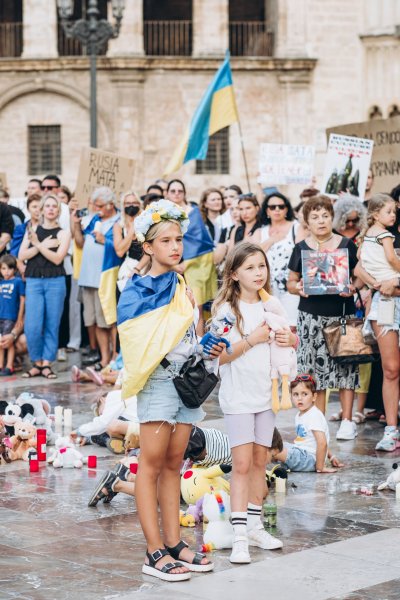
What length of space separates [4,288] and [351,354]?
18.6ft

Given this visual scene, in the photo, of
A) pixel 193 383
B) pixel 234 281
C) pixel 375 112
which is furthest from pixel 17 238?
pixel 375 112

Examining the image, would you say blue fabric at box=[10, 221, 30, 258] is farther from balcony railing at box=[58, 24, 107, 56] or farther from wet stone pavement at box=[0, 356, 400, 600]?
balcony railing at box=[58, 24, 107, 56]

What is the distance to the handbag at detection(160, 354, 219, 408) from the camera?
6.50 meters

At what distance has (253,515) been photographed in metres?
7.14

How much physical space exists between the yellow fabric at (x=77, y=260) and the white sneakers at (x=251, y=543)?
8222 mm

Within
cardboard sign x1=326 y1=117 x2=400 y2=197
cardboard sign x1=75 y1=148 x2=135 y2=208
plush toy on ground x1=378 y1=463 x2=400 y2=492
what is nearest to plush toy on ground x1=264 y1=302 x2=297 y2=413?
plush toy on ground x1=378 y1=463 x2=400 y2=492

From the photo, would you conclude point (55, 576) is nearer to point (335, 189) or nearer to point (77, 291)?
point (335, 189)

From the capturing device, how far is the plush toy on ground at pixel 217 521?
23.2ft

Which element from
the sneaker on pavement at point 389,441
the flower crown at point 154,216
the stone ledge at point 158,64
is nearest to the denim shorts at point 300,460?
the sneaker on pavement at point 389,441

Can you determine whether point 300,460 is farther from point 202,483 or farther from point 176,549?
point 176,549

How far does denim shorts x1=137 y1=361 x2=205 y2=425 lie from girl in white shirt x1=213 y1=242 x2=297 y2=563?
1.60 feet

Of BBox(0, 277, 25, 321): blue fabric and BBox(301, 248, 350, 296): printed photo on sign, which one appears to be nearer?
BBox(301, 248, 350, 296): printed photo on sign

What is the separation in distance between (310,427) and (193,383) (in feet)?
9.31

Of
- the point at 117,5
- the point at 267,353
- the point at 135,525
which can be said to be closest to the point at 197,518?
the point at 135,525
